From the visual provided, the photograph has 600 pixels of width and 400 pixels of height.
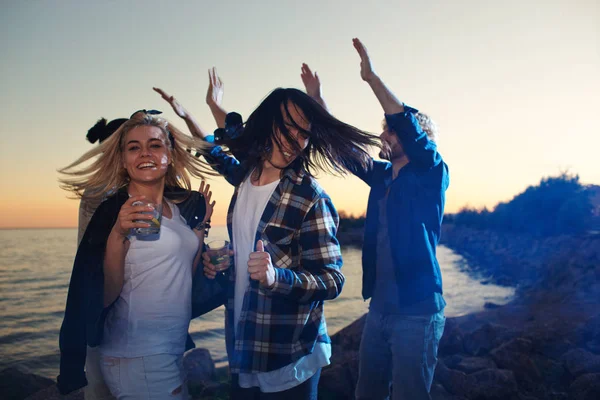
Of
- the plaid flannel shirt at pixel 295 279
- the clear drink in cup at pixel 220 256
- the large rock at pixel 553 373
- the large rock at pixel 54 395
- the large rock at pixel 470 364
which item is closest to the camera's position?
the plaid flannel shirt at pixel 295 279

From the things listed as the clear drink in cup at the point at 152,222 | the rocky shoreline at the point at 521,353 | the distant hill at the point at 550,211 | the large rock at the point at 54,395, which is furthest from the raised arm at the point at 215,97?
the distant hill at the point at 550,211

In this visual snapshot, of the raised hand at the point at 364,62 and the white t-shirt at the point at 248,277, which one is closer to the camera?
the white t-shirt at the point at 248,277

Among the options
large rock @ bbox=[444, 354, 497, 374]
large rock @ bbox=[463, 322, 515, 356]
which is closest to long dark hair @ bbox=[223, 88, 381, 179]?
large rock @ bbox=[444, 354, 497, 374]

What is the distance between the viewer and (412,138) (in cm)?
305

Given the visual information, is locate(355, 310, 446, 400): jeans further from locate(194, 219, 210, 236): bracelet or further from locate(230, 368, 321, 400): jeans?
locate(194, 219, 210, 236): bracelet

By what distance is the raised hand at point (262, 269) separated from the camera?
1.84m

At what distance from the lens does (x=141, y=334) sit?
7.19 feet

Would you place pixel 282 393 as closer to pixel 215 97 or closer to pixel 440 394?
pixel 215 97

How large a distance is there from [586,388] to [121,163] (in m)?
5.09

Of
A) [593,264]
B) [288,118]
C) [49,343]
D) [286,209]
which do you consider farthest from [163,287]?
[49,343]

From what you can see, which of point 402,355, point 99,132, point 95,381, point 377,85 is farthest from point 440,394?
point 99,132

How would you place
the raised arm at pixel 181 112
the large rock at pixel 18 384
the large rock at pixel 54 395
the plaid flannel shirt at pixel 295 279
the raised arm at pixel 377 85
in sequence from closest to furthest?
the plaid flannel shirt at pixel 295 279
the raised arm at pixel 377 85
the raised arm at pixel 181 112
the large rock at pixel 54 395
the large rock at pixel 18 384

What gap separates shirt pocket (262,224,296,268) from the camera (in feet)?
6.84

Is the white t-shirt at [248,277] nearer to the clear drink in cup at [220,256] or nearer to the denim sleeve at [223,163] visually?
the clear drink in cup at [220,256]
